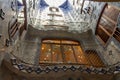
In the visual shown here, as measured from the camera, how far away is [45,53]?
420 inches

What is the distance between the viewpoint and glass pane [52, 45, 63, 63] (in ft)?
32.8

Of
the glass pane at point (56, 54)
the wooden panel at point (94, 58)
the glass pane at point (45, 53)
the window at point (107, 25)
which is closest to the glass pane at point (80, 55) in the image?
the wooden panel at point (94, 58)

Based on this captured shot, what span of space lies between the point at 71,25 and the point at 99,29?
2564 millimetres

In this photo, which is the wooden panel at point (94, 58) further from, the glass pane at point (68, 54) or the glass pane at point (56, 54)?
the glass pane at point (56, 54)

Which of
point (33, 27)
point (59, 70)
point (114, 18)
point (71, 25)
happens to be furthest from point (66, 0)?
point (59, 70)

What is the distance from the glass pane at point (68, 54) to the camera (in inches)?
398

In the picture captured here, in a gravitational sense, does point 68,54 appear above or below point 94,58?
above

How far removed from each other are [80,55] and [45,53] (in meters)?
1.90

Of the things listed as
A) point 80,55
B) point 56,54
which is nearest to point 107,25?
point 80,55

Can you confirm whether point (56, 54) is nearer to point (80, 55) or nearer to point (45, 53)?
point (45, 53)

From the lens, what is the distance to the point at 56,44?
1205 centimetres

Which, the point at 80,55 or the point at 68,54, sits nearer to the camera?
the point at 68,54

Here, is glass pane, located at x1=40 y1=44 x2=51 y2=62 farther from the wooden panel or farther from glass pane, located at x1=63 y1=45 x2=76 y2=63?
the wooden panel

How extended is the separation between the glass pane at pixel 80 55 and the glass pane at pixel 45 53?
1491mm
